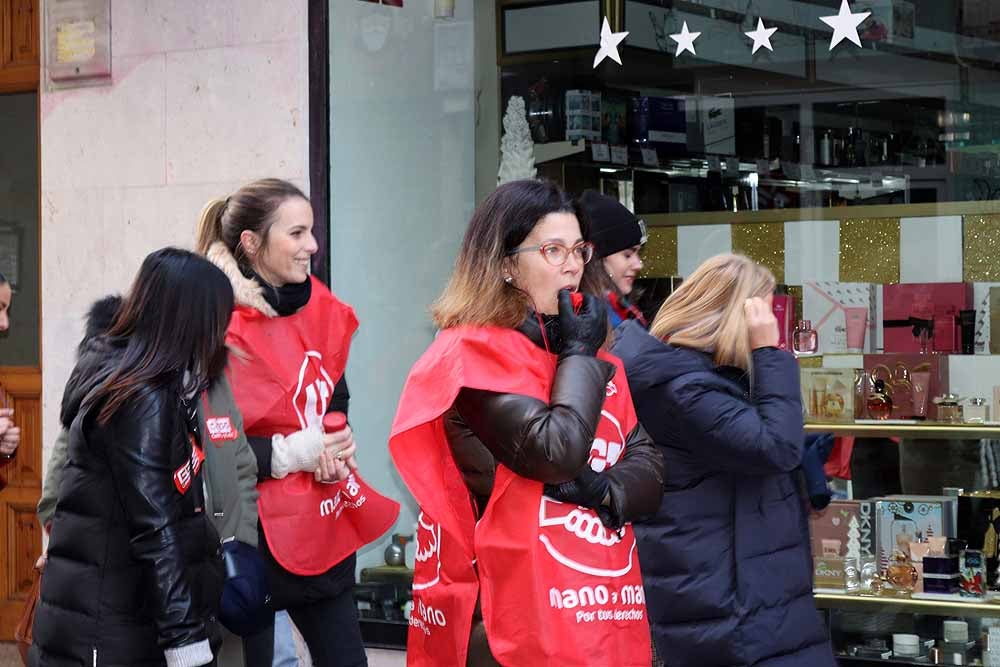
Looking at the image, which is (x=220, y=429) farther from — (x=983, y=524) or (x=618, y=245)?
(x=983, y=524)

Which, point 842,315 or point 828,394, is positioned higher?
point 842,315

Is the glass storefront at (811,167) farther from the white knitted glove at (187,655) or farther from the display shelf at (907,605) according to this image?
the white knitted glove at (187,655)

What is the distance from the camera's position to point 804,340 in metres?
6.20

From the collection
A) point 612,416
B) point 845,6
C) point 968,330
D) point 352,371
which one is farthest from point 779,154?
point 612,416

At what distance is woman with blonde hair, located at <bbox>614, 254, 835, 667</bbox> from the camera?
3900mm

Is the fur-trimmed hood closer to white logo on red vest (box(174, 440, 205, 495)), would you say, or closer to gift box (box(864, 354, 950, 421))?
white logo on red vest (box(174, 440, 205, 495))

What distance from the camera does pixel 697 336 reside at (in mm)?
4113

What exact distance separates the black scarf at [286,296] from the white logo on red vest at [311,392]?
0.16 meters

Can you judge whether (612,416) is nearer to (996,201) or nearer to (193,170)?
(996,201)

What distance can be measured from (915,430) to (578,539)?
3226 mm

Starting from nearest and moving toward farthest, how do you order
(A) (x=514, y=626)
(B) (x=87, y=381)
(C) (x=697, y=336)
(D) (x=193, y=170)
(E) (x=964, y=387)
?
(A) (x=514, y=626) → (B) (x=87, y=381) → (C) (x=697, y=336) → (E) (x=964, y=387) → (D) (x=193, y=170)

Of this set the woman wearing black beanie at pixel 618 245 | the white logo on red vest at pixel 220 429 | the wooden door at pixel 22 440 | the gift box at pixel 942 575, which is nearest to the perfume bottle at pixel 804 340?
the gift box at pixel 942 575

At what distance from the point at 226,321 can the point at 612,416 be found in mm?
1065

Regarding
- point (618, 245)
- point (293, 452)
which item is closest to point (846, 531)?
point (618, 245)
